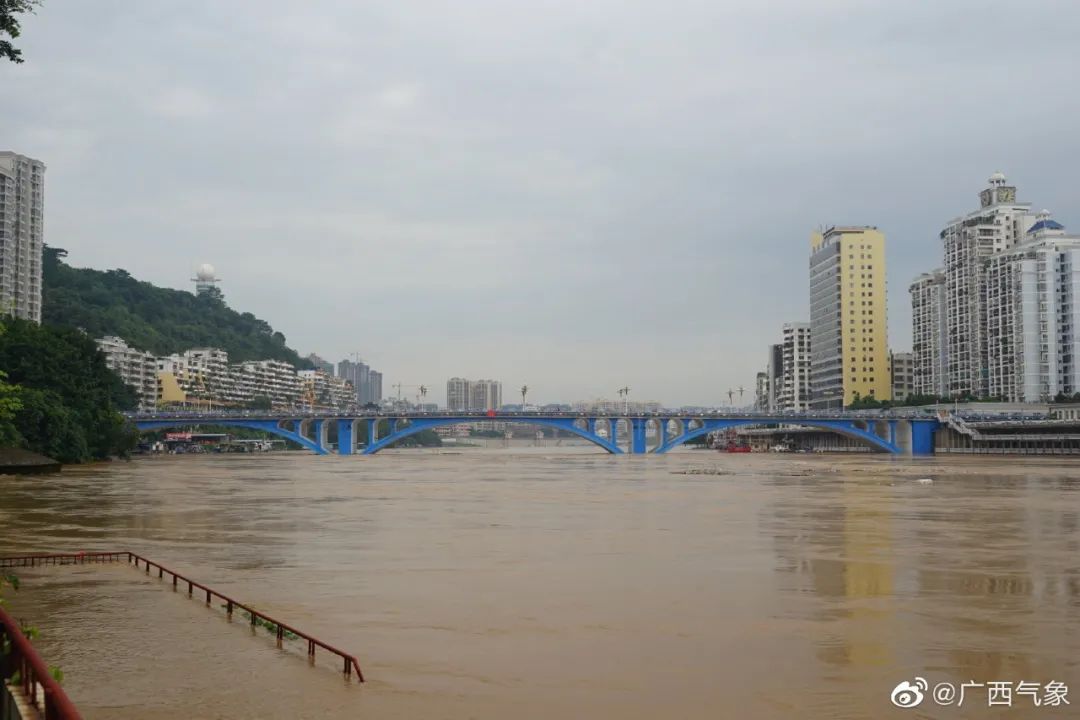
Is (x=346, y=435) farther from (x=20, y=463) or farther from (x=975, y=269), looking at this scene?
(x=975, y=269)

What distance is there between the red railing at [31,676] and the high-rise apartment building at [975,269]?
182m

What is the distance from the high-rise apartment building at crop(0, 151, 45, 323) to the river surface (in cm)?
14685

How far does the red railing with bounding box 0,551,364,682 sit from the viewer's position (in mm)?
15234

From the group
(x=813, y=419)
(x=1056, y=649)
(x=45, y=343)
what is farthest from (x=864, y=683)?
(x=813, y=419)

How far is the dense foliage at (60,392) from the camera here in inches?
3378

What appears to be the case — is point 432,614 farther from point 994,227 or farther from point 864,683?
point 994,227

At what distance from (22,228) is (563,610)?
18557 centimetres

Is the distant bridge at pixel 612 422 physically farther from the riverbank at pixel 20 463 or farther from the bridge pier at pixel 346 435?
the riverbank at pixel 20 463

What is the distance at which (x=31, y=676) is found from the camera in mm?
9219

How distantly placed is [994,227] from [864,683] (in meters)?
186

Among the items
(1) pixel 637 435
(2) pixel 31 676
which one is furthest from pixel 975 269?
(2) pixel 31 676

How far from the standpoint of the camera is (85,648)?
16.2 m

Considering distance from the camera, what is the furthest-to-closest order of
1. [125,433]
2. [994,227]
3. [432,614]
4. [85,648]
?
[994,227]
[125,433]
[432,614]
[85,648]

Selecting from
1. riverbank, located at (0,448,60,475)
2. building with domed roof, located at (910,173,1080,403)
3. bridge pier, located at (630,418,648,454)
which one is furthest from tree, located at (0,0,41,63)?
building with domed roof, located at (910,173,1080,403)
